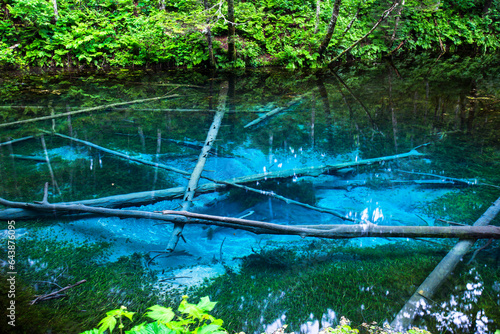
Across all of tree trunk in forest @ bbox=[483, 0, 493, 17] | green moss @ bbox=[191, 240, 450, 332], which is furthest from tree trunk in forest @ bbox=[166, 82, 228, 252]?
tree trunk in forest @ bbox=[483, 0, 493, 17]

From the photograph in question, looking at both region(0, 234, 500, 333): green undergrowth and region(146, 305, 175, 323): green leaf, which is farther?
region(0, 234, 500, 333): green undergrowth

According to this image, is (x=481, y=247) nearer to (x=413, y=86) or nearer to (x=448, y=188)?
(x=448, y=188)

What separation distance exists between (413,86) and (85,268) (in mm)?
10527

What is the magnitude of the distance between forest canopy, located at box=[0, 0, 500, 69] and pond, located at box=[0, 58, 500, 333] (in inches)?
168

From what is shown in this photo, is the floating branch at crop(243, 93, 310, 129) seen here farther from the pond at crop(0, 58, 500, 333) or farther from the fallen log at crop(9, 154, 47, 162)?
the fallen log at crop(9, 154, 47, 162)

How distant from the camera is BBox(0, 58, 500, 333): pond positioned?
9.18 feet

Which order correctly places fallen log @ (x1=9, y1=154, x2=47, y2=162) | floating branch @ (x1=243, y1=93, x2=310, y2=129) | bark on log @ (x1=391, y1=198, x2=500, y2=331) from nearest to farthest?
1. bark on log @ (x1=391, y1=198, x2=500, y2=331)
2. fallen log @ (x1=9, y1=154, x2=47, y2=162)
3. floating branch @ (x1=243, y1=93, x2=310, y2=129)

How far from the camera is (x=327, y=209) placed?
4012 millimetres

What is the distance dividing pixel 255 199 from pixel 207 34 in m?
8.95

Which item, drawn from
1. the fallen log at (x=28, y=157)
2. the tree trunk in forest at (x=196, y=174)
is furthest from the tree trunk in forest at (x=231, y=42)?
the fallen log at (x=28, y=157)

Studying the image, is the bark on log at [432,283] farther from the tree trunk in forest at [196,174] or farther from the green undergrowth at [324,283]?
the tree trunk in forest at [196,174]

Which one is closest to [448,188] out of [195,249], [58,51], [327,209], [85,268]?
[327,209]

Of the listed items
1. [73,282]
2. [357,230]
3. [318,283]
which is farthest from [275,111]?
[73,282]

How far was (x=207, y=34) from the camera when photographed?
11.3 m
